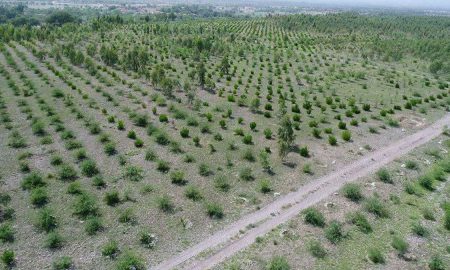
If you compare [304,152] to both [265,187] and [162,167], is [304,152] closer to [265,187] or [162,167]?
[265,187]

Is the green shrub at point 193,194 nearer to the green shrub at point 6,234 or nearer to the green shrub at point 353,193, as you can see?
the green shrub at point 353,193

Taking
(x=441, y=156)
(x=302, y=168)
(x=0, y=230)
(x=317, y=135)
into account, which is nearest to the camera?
(x=0, y=230)

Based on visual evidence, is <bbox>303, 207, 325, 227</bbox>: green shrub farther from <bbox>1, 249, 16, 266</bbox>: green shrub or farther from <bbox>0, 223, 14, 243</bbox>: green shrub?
<bbox>0, 223, 14, 243</bbox>: green shrub

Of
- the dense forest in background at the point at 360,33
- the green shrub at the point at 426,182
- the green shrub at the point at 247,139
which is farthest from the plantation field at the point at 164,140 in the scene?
the dense forest in background at the point at 360,33

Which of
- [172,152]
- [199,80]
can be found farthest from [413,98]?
[172,152]

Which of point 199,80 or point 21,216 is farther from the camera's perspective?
point 199,80

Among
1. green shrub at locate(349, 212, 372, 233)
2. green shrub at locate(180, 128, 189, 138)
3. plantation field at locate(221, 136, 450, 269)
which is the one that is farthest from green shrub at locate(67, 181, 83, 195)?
green shrub at locate(349, 212, 372, 233)

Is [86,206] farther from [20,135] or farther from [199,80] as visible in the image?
[199,80]
